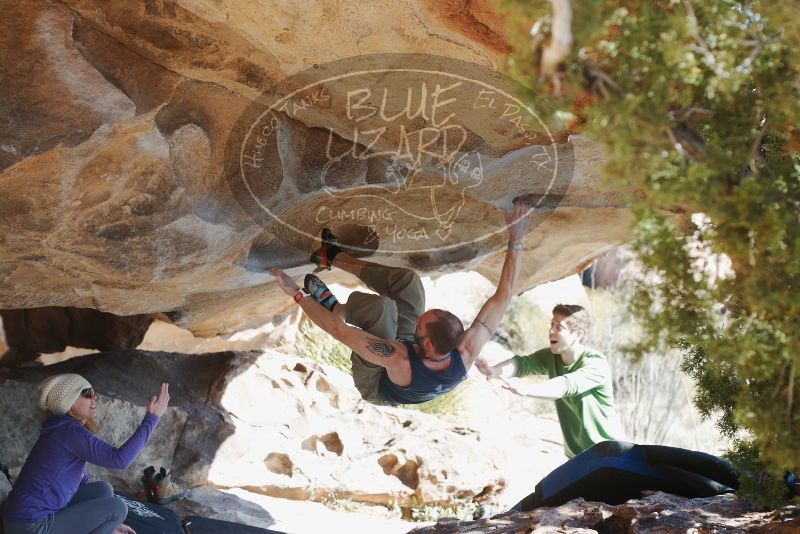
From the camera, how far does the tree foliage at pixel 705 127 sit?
2494mm

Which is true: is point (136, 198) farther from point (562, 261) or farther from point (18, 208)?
point (562, 261)

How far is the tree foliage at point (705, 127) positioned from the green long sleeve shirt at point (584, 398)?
2.68 meters

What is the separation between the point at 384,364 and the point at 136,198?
5.23 ft

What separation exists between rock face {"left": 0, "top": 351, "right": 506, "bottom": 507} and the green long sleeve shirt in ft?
6.54

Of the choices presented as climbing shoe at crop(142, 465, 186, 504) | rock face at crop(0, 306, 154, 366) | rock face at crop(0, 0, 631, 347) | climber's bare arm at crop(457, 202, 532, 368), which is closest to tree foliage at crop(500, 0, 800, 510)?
rock face at crop(0, 0, 631, 347)

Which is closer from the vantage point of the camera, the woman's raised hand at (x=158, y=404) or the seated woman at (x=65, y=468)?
the seated woman at (x=65, y=468)

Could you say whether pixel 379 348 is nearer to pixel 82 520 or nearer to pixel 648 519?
pixel 648 519

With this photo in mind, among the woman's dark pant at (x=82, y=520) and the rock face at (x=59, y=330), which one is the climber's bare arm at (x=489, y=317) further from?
the rock face at (x=59, y=330)

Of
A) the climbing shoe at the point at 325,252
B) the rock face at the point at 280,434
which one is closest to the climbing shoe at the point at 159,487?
the rock face at the point at 280,434

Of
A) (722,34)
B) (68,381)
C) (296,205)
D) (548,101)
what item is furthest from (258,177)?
(722,34)

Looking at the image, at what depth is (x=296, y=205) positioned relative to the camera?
5.16m
